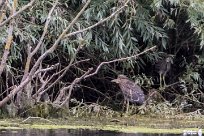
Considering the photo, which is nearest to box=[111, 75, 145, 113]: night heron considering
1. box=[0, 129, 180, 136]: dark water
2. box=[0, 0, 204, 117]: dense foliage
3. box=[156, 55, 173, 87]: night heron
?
box=[0, 0, 204, 117]: dense foliage

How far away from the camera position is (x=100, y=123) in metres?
7.71

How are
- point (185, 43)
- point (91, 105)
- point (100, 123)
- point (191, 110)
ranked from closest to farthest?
point (100, 123) → point (91, 105) → point (191, 110) → point (185, 43)

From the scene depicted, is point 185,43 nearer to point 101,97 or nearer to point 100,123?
point 101,97

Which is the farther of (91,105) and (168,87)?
(168,87)

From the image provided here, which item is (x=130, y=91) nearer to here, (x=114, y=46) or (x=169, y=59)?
(x=114, y=46)

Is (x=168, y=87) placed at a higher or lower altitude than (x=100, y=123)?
higher

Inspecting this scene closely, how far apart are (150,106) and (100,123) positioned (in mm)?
1579

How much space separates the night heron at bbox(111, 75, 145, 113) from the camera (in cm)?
906

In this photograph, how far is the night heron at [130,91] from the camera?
906cm

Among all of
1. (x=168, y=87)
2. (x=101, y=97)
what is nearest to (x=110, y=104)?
(x=101, y=97)

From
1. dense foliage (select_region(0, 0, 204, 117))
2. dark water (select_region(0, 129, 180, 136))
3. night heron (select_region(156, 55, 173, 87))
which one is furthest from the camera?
night heron (select_region(156, 55, 173, 87))

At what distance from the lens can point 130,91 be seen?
29.8 ft

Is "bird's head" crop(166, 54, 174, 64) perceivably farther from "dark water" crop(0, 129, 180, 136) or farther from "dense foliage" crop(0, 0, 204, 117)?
"dark water" crop(0, 129, 180, 136)

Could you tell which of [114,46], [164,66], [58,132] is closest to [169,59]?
[164,66]
